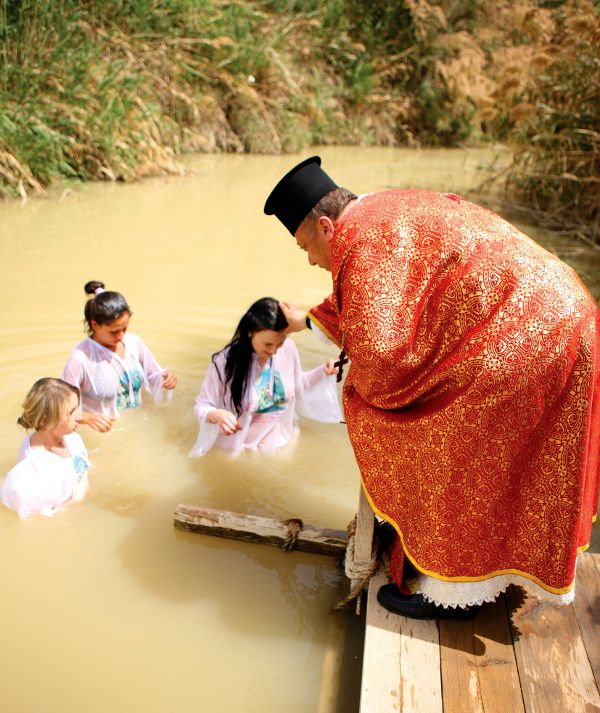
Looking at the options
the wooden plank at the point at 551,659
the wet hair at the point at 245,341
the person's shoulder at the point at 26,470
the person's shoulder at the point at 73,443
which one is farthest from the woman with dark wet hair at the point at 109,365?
the wooden plank at the point at 551,659

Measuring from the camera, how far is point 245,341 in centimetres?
340

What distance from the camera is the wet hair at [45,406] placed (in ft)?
9.75

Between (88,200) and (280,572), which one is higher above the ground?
(280,572)

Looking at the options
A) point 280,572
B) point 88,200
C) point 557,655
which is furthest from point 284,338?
point 88,200

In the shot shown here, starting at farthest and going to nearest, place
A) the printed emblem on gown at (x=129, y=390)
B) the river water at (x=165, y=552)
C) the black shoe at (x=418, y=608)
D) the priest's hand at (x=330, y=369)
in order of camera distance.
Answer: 1. the printed emblem on gown at (x=129, y=390)
2. the priest's hand at (x=330, y=369)
3. the river water at (x=165, y=552)
4. the black shoe at (x=418, y=608)

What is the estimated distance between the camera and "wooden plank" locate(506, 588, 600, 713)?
1.99 metres

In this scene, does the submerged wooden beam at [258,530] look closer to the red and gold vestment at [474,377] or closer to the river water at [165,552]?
the river water at [165,552]

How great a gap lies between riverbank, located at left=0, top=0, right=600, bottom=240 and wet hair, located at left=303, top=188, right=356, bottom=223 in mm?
5024

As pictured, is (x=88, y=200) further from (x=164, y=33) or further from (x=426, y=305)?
(x=426, y=305)

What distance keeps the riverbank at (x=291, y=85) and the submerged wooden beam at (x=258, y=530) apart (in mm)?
4939

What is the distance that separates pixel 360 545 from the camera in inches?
93.7

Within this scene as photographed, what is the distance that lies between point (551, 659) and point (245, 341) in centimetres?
193

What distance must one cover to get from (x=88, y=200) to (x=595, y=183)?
19.0 ft

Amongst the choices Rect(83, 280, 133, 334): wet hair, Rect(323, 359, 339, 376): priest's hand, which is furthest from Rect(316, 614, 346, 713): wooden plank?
Rect(83, 280, 133, 334): wet hair
